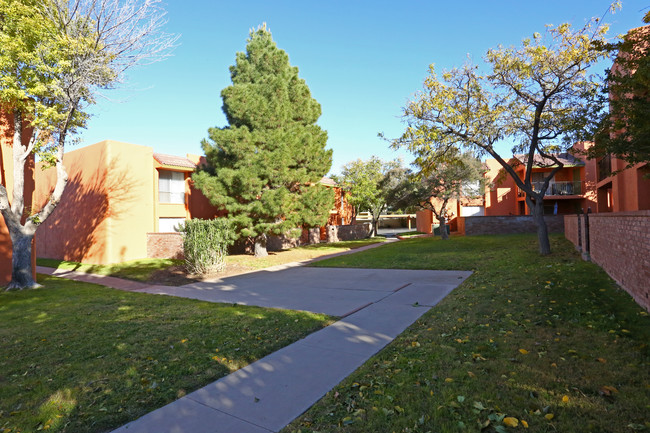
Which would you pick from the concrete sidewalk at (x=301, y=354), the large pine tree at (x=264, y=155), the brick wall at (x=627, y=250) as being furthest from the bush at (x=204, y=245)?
the brick wall at (x=627, y=250)

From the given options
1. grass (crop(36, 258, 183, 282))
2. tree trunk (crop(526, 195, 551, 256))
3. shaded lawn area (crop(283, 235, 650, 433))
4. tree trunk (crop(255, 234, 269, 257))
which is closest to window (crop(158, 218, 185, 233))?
grass (crop(36, 258, 183, 282))

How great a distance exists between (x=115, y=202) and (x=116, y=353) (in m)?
15.5

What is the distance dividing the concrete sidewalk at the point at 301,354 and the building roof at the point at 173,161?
1188 centimetres

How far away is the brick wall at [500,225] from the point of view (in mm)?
24156

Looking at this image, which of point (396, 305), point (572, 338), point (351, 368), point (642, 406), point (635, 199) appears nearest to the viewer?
point (642, 406)

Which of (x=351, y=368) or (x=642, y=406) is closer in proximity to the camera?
(x=642, y=406)

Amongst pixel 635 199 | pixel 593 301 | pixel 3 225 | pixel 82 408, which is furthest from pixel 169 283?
pixel 635 199

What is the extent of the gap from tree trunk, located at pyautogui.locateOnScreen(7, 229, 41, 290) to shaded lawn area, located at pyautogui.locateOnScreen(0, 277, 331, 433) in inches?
123

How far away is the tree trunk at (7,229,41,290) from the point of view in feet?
35.0

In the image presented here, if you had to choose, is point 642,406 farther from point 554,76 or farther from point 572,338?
point 554,76

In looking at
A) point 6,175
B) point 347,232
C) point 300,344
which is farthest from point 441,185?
point 6,175

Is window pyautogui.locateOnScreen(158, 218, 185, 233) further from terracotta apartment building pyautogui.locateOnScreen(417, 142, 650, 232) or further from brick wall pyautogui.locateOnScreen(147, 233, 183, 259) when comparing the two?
terracotta apartment building pyautogui.locateOnScreen(417, 142, 650, 232)

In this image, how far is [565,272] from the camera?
8562 millimetres

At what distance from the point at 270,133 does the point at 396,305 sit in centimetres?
1319
